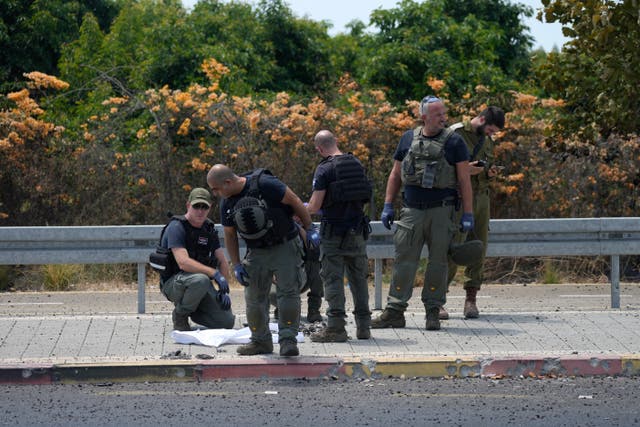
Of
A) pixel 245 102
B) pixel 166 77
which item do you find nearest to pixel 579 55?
pixel 245 102

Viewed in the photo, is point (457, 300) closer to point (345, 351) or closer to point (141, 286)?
point (141, 286)

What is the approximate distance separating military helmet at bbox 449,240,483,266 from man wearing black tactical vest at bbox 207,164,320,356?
1.55 m

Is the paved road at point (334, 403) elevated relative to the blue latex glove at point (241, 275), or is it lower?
lower

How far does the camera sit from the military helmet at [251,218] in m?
7.71

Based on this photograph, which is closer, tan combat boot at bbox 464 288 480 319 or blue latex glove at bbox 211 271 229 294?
blue latex glove at bbox 211 271 229 294

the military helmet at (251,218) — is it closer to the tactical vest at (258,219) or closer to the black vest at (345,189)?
the tactical vest at (258,219)

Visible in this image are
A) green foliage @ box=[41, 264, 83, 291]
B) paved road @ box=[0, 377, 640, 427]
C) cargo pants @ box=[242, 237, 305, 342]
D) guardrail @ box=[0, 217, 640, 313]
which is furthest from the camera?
green foliage @ box=[41, 264, 83, 291]

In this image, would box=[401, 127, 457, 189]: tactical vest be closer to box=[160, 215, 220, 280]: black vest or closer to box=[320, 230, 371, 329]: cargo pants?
box=[320, 230, 371, 329]: cargo pants

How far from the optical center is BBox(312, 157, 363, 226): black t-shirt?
8648mm

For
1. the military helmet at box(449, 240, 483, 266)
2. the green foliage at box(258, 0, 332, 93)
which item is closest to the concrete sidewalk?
the military helmet at box(449, 240, 483, 266)

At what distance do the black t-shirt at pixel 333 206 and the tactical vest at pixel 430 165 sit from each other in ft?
1.80

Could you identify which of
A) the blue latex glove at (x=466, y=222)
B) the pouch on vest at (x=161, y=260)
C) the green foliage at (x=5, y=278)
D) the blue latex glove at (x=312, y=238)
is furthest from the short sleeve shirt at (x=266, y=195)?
the green foliage at (x=5, y=278)

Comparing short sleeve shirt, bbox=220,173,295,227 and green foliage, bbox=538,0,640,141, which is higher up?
green foliage, bbox=538,0,640,141

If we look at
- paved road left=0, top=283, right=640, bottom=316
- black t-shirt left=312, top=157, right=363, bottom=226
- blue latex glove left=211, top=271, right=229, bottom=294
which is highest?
black t-shirt left=312, top=157, right=363, bottom=226
